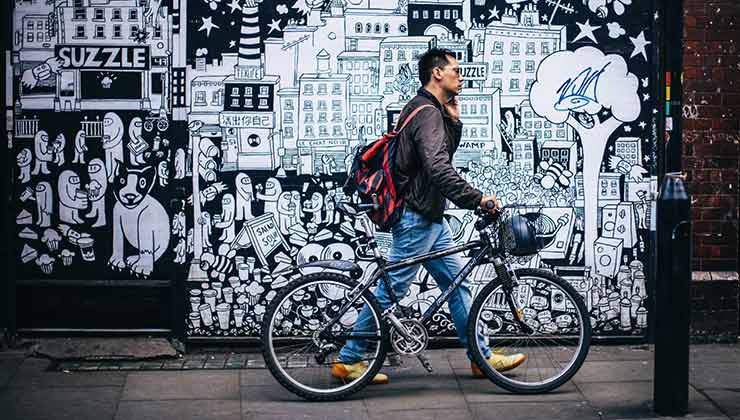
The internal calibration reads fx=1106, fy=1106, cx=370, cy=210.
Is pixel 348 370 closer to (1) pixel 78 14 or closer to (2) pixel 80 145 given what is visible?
(2) pixel 80 145

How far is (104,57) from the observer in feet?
25.8

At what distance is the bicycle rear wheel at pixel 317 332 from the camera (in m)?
6.69

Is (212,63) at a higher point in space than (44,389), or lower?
higher

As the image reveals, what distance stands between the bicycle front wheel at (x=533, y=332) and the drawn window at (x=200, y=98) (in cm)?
248

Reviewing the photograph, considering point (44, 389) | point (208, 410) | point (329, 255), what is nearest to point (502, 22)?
point (329, 255)

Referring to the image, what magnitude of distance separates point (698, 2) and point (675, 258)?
2.65 m

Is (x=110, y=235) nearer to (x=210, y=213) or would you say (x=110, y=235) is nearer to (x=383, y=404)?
(x=210, y=213)

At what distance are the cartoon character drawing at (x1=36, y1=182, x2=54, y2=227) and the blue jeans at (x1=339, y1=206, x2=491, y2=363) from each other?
2503mm

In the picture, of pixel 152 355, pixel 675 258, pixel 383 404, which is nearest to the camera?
pixel 675 258

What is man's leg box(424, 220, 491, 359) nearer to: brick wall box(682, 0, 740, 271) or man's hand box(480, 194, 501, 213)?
man's hand box(480, 194, 501, 213)

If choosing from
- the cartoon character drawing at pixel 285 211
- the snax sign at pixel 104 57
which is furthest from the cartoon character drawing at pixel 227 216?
the snax sign at pixel 104 57

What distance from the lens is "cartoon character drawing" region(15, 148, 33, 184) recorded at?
7.86m

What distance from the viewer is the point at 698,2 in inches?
315

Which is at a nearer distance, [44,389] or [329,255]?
[44,389]
